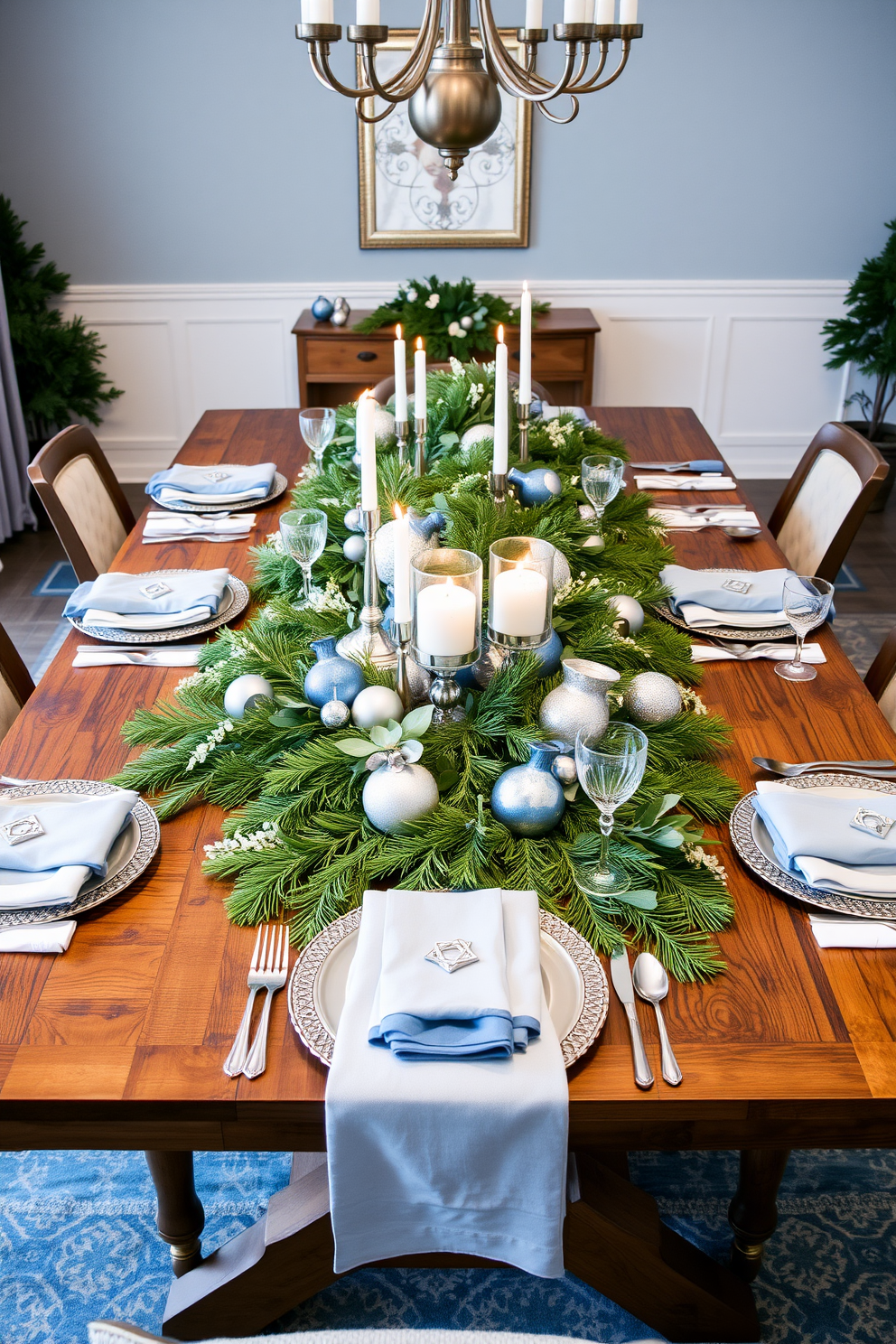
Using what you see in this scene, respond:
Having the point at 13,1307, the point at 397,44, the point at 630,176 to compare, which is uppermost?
the point at 397,44

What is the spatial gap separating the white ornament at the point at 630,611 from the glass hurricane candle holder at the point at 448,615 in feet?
1.16

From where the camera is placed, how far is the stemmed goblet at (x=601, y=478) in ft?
6.35

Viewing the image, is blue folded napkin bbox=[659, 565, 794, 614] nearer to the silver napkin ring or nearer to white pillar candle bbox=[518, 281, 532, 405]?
white pillar candle bbox=[518, 281, 532, 405]

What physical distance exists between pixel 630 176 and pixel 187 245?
169 cm

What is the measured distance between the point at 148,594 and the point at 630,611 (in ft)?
2.64

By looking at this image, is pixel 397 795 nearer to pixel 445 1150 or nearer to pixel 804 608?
→ pixel 445 1150

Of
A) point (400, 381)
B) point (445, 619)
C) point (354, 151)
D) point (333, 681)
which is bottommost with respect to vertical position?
point (333, 681)

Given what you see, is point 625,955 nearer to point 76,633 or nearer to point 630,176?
point 76,633

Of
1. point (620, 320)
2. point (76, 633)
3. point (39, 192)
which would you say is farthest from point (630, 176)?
point (76, 633)

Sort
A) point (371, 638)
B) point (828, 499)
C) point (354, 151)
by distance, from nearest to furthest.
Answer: point (371, 638)
point (828, 499)
point (354, 151)

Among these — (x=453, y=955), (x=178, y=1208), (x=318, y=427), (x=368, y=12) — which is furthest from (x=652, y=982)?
(x=318, y=427)

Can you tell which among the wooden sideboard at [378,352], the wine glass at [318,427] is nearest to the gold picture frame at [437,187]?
the wooden sideboard at [378,352]

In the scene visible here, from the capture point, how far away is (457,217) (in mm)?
4129

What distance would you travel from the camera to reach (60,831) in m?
1.26
